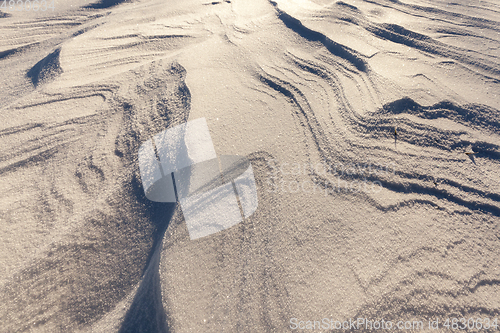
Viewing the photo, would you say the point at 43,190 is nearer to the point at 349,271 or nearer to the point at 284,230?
the point at 284,230

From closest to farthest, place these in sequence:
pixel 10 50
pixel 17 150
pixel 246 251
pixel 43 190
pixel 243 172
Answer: pixel 246 251
pixel 243 172
pixel 43 190
pixel 17 150
pixel 10 50

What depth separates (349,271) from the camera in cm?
137

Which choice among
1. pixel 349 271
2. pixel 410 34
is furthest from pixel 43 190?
pixel 410 34

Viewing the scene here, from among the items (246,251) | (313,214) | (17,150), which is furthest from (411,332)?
(17,150)

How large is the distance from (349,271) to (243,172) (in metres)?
0.92

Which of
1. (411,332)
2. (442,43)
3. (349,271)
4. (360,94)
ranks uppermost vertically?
(442,43)

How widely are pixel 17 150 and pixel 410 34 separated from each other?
4.02m

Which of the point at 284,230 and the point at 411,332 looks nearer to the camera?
the point at 411,332

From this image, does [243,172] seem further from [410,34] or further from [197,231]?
[410,34]

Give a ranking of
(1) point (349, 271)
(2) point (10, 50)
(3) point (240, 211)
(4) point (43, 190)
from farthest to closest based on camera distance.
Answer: (2) point (10, 50), (4) point (43, 190), (3) point (240, 211), (1) point (349, 271)

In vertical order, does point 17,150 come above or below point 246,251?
above

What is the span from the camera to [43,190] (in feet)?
6.37

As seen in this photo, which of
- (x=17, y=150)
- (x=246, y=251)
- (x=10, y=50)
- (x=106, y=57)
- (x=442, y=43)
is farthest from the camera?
(x=10, y=50)

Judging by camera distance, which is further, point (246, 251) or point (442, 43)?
point (442, 43)
